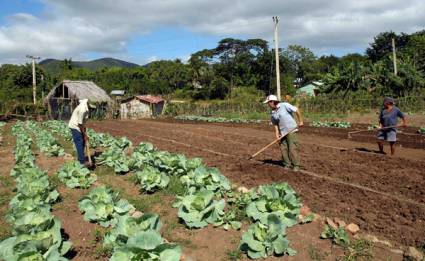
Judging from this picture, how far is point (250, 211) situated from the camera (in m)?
4.86

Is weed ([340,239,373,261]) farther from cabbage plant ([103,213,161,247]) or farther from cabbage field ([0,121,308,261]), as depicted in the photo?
cabbage plant ([103,213,161,247])

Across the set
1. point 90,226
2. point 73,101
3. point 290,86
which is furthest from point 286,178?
point 290,86

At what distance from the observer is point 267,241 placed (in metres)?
3.96

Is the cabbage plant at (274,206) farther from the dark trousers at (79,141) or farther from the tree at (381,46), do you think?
the tree at (381,46)

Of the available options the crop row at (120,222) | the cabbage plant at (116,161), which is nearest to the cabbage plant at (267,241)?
the crop row at (120,222)

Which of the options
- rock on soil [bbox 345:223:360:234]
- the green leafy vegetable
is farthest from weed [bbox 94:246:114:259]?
rock on soil [bbox 345:223:360:234]

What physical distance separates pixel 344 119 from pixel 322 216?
17889mm

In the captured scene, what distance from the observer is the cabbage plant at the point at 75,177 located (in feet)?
23.8

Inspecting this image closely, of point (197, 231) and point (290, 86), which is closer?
point (197, 231)

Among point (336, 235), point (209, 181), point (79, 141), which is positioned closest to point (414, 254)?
point (336, 235)

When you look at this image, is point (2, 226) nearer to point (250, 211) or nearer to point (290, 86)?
point (250, 211)

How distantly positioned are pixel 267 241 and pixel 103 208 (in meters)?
2.10

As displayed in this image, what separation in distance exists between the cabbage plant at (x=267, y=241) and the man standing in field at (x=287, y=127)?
13.1ft

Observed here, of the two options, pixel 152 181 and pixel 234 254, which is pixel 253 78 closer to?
pixel 152 181
